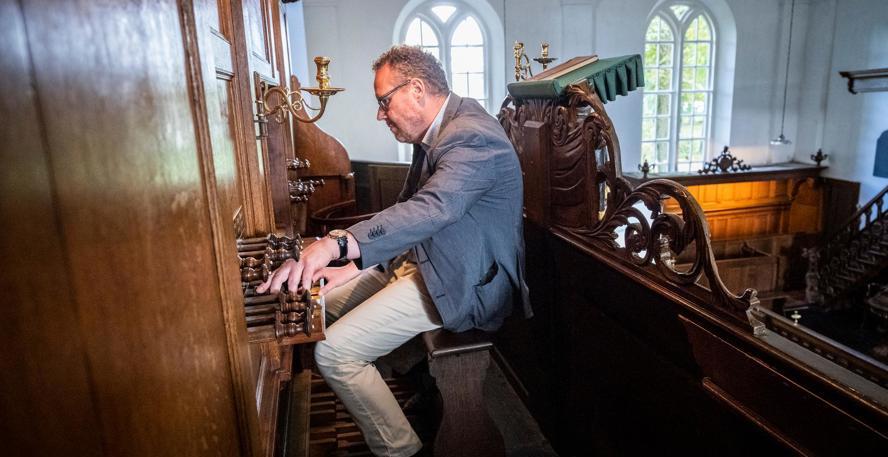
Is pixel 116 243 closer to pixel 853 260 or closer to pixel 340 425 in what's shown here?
pixel 340 425

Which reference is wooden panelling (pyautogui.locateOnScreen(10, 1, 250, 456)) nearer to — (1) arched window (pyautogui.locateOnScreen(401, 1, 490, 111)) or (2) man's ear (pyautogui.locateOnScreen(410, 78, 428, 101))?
(2) man's ear (pyautogui.locateOnScreen(410, 78, 428, 101))

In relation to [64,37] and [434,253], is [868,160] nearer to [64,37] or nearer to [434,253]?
[434,253]

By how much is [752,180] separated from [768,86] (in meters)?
2.56

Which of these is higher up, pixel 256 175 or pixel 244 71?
pixel 244 71

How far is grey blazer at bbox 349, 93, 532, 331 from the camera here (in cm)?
183

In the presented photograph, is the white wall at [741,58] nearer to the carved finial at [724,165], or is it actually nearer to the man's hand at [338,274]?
the carved finial at [724,165]

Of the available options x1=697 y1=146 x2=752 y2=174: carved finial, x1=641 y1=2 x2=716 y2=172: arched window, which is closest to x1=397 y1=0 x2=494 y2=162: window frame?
x1=641 y1=2 x2=716 y2=172: arched window

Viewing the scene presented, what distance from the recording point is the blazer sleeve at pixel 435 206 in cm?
180

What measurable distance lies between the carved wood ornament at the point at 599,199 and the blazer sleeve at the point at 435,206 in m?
0.37

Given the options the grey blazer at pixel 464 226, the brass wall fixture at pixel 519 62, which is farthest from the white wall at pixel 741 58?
the grey blazer at pixel 464 226

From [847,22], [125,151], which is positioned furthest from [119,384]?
[847,22]

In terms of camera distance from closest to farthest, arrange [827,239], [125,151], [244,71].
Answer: [125,151] < [244,71] < [827,239]

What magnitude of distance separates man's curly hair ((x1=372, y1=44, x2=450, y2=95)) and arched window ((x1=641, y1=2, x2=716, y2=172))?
33.4 ft

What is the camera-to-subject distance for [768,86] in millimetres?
11727
